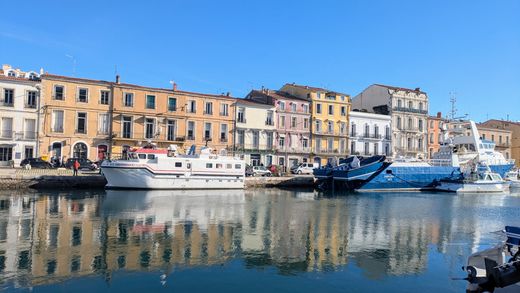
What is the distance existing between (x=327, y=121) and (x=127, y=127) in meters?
27.6

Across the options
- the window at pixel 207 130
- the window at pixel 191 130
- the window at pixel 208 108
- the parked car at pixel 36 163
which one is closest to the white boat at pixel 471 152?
the window at pixel 207 130

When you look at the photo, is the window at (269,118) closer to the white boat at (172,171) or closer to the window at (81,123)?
the white boat at (172,171)

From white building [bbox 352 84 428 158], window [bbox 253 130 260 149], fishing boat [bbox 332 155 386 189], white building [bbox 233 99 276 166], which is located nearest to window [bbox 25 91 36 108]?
white building [bbox 233 99 276 166]

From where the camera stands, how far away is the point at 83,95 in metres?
44.5

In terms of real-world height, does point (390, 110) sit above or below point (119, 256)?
above

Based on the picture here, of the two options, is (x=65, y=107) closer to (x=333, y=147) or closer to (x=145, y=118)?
(x=145, y=118)

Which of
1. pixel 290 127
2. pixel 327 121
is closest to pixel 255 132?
pixel 290 127

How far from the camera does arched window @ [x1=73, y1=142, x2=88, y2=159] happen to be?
44188 mm

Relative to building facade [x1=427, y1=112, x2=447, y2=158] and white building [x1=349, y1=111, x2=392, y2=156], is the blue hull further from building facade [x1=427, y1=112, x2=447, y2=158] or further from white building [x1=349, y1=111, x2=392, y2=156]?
building facade [x1=427, y1=112, x2=447, y2=158]

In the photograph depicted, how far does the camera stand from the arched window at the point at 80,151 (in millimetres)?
44188

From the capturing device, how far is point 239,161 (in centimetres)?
3956

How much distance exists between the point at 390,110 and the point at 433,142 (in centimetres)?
1077

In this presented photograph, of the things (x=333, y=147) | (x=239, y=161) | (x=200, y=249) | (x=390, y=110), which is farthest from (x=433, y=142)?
(x=200, y=249)

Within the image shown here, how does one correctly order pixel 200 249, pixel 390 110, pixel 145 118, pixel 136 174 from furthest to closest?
pixel 390 110 → pixel 145 118 → pixel 136 174 → pixel 200 249
